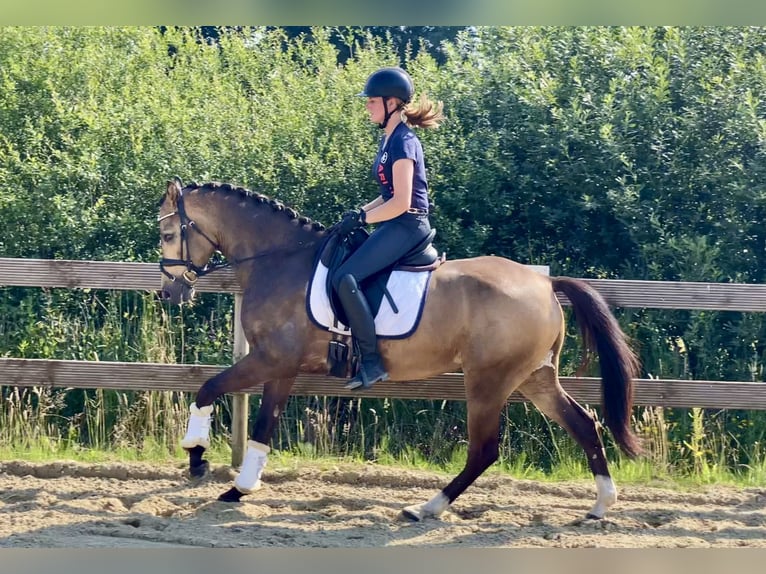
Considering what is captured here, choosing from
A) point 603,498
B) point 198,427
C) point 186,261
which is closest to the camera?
point 603,498

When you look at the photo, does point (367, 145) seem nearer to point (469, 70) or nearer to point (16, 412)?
point (469, 70)

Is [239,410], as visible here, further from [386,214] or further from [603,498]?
[603,498]

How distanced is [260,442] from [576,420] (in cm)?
225

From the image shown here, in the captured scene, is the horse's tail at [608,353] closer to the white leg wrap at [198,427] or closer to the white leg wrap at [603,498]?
the white leg wrap at [603,498]

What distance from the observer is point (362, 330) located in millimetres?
6293

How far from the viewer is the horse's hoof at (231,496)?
6.63 m

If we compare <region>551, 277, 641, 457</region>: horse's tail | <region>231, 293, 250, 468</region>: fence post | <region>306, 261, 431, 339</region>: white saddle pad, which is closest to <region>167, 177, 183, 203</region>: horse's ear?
<region>231, 293, 250, 468</region>: fence post

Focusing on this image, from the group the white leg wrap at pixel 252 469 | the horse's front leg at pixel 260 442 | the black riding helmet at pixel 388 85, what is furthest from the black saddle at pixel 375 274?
the white leg wrap at pixel 252 469

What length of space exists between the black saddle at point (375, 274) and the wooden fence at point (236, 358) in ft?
4.18

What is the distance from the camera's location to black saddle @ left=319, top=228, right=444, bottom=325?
252 inches

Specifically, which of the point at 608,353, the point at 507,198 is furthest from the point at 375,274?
the point at 507,198

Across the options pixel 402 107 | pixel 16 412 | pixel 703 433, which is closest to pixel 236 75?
pixel 16 412

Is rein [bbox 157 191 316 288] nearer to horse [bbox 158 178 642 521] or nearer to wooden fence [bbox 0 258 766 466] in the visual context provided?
horse [bbox 158 178 642 521]

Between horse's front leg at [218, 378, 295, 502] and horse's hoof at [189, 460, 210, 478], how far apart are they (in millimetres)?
264
